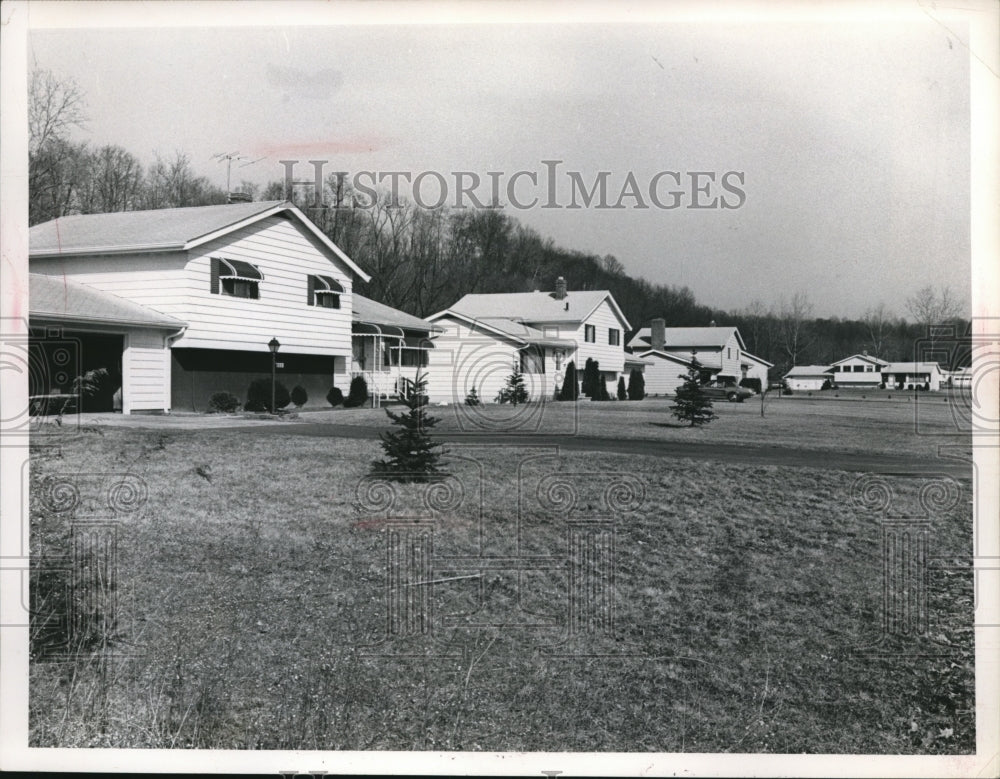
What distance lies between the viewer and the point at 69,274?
11.6 feet

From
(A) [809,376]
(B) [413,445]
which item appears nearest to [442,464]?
(B) [413,445]

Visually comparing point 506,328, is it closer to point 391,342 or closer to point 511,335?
point 511,335

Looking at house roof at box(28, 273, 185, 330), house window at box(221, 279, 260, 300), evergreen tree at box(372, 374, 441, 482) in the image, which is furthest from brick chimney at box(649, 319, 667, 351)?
house roof at box(28, 273, 185, 330)

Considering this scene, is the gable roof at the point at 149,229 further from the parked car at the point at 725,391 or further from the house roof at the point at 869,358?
the house roof at the point at 869,358

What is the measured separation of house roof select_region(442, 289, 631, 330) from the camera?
12.4 feet

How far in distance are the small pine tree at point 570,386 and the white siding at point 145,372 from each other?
226 cm

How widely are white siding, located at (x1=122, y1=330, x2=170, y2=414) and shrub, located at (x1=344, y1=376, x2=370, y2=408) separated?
3.23 ft

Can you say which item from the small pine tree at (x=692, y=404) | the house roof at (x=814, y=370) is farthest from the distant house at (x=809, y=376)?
the small pine tree at (x=692, y=404)

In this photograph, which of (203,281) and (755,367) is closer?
(203,281)

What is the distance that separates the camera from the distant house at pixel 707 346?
12.6 ft

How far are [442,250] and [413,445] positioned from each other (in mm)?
1137

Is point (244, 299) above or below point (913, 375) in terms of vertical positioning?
above

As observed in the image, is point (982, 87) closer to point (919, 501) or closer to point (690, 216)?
point (690, 216)

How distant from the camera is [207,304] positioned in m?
3.66
